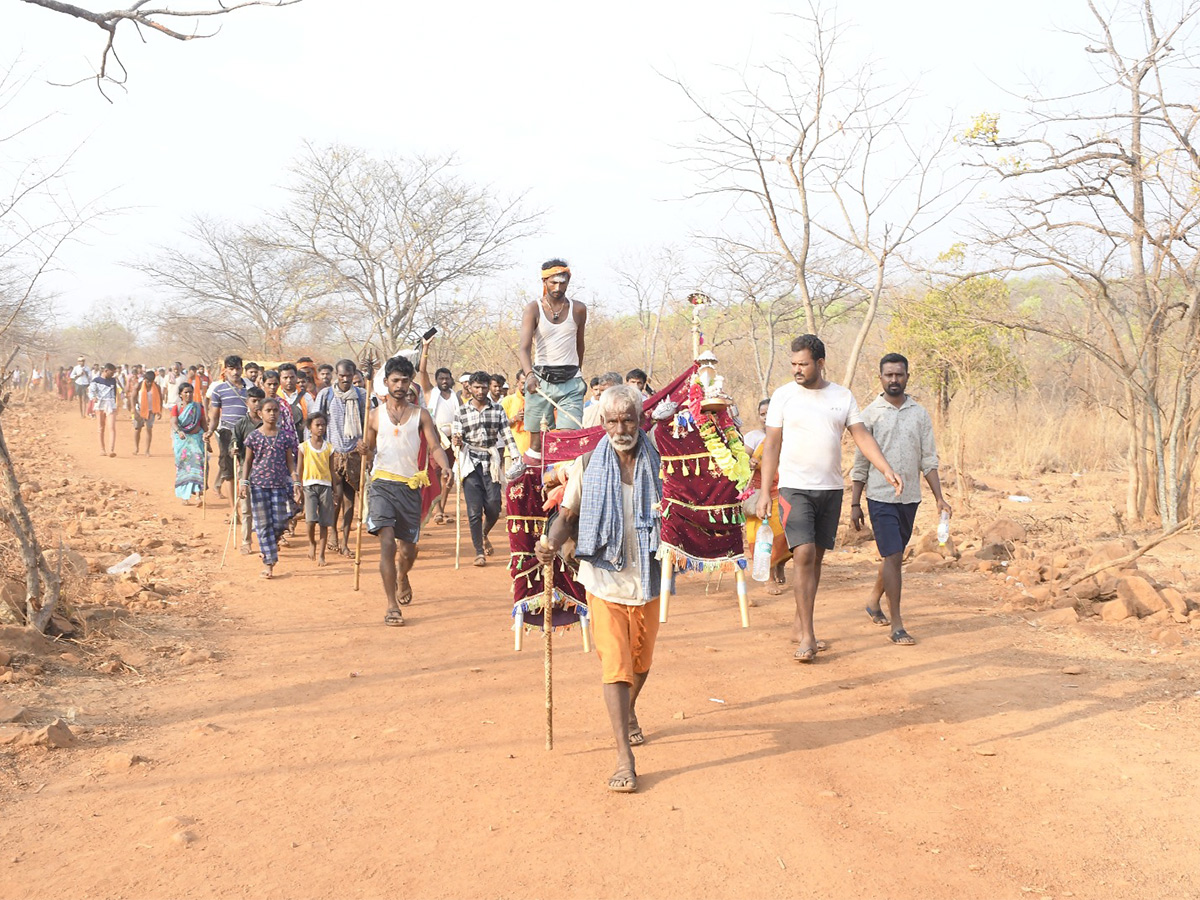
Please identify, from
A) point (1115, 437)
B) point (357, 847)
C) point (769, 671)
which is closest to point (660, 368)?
point (1115, 437)

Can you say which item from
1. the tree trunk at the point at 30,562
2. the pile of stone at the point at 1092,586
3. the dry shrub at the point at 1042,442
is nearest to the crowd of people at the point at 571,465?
the pile of stone at the point at 1092,586

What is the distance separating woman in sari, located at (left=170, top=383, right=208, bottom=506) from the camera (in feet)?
47.8

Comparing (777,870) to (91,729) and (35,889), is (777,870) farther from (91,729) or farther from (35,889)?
(91,729)

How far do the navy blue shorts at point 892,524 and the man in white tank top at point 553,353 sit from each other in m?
2.38

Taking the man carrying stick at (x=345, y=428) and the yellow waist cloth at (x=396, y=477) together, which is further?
the man carrying stick at (x=345, y=428)

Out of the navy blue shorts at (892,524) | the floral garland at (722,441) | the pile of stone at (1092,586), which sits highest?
the floral garland at (722,441)

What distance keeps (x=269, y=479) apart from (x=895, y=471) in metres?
6.52

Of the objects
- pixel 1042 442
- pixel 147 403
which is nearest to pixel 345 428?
pixel 147 403

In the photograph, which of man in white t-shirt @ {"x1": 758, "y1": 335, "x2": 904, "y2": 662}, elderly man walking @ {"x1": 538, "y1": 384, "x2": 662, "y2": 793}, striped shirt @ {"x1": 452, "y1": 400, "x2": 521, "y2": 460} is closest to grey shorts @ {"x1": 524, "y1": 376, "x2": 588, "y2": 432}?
man in white t-shirt @ {"x1": 758, "y1": 335, "x2": 904, "y2": 662}

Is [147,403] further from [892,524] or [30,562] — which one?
[892,524]

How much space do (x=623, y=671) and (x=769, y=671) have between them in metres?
2.36

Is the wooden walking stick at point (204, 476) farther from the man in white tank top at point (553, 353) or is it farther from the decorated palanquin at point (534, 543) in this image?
the decorated palanquin at point (534, 543)

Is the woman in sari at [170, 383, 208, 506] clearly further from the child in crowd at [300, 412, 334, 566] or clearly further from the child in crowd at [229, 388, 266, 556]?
the child in crowd at [300, 412, 334, 566]

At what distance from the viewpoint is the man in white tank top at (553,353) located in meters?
7.36
